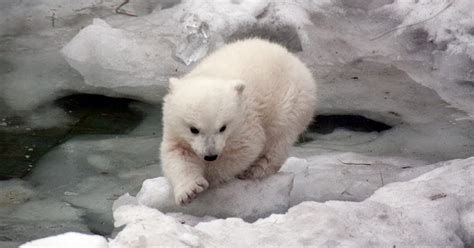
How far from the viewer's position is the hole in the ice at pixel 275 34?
24.3 ft

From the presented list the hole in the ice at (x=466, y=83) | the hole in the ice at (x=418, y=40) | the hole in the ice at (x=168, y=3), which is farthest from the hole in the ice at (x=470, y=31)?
the hole in the ice at (x=168, y=3)

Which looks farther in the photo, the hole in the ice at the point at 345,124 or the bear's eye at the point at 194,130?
the hole in the ice at the point at 345,124

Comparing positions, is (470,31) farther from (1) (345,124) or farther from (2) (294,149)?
(2) (294,149)

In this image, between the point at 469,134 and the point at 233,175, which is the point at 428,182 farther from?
the point at 469,134

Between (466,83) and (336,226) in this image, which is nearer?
(336,226)

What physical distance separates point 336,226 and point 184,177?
946 mm

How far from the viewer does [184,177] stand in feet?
14.4

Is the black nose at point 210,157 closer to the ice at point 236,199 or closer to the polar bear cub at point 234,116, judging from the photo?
the polar bear cub at point 234,116

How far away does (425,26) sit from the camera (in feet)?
24.7

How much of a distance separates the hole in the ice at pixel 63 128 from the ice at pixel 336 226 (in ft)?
4.71

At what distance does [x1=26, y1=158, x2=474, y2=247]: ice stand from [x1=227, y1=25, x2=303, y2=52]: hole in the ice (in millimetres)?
3331

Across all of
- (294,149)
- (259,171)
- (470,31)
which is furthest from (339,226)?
(470,31)

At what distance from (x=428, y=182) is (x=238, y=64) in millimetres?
1252

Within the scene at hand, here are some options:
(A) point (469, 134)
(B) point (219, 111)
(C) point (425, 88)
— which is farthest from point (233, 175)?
(C) point (425, 88)
